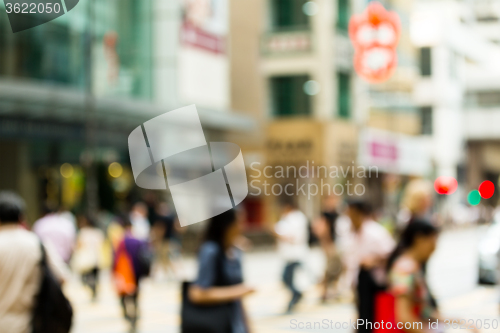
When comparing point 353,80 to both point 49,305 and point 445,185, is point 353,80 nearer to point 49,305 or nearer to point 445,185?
point 445,185

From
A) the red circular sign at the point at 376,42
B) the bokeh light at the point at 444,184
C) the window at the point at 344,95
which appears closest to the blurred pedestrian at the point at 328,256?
the red circular sign at the point at 376,42

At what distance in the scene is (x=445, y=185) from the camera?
40125 millimetres

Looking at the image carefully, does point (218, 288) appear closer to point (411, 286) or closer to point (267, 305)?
point (411, 286)

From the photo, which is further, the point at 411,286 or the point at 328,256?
the point at 328,256

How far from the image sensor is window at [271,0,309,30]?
30562 mm

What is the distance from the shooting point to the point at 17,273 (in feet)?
13.9

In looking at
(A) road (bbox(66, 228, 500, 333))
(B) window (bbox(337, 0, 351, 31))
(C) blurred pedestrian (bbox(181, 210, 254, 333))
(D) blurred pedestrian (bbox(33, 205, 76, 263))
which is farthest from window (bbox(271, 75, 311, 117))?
(C) blurred pedestrian (bbox(181, 210, 254, 333))

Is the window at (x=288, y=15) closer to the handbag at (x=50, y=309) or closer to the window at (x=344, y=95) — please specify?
the window at (x=344, y=95)

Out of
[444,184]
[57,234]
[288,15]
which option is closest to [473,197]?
[444,184]

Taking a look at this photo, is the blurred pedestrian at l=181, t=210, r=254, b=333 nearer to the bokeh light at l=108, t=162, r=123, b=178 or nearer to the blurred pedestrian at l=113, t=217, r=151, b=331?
the blurred pedestrian at l=113, t=217, r=151, b=331

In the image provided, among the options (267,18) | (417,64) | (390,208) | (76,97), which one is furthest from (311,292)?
(417,64)

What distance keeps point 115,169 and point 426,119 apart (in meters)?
24.9

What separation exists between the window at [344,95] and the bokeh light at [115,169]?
12.1 metres

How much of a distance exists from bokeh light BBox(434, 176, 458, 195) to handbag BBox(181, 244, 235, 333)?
119 feet
